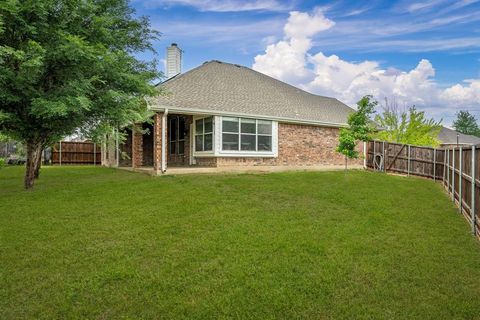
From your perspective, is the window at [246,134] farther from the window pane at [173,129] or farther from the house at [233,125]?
the window pane at [173,129]

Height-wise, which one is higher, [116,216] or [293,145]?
[293,145]

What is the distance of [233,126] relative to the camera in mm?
15008

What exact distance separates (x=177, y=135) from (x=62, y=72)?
7852mm

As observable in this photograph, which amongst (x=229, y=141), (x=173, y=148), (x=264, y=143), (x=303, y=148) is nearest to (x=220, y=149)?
(x=229, y=141)

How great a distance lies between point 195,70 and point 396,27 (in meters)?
9.71

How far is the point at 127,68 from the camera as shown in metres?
12.1

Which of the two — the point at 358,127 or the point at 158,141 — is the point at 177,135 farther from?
the point at 358,127

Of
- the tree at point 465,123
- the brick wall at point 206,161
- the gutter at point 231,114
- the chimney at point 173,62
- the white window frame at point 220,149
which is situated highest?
the tree at point 465,123

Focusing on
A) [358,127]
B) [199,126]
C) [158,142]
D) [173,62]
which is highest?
[173,62]

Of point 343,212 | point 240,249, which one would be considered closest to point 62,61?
point 240,249

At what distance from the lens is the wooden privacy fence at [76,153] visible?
2586 cm

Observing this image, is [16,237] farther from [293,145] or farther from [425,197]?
[293,145]

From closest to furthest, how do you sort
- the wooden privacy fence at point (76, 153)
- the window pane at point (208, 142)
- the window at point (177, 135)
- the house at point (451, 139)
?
the window pane at point (208, 142) < the window at point (177, 135) < the wooden privacy fence at point (76, 153) < the house at point (451, 139)

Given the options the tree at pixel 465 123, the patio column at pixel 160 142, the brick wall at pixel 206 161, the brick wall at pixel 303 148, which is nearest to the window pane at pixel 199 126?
the brick wall at pixel 206 161
